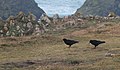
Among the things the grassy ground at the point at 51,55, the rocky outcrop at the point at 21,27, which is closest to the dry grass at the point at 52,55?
the grassy ground at the point at 51,55

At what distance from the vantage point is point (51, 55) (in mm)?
24250

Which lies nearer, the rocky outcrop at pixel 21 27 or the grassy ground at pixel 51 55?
the grassy ground at pixel 51 55

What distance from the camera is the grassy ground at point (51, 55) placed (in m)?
20.2

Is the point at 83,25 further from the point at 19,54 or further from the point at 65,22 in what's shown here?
the point at 19,54

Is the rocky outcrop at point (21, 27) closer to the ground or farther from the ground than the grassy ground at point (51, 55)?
farther from the ground

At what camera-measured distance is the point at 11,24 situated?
46.9 meters

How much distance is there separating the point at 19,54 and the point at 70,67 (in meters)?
6.55

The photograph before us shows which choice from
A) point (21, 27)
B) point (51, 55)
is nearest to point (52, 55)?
point (51, 55)

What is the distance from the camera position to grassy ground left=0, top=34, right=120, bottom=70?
20178 mm

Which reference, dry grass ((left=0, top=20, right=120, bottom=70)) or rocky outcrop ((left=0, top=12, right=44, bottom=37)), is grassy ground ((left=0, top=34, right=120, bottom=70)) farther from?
rocky outcrop ((left=0, top=12, right=44, bottom=37))

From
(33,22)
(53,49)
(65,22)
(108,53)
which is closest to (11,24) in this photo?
(33,22)

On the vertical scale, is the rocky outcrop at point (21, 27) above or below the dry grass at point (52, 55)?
above

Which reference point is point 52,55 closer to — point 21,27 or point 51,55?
point 51,55

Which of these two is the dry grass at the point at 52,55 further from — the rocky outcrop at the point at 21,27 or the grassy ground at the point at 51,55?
the rocky outcrop at the point at 21,27
